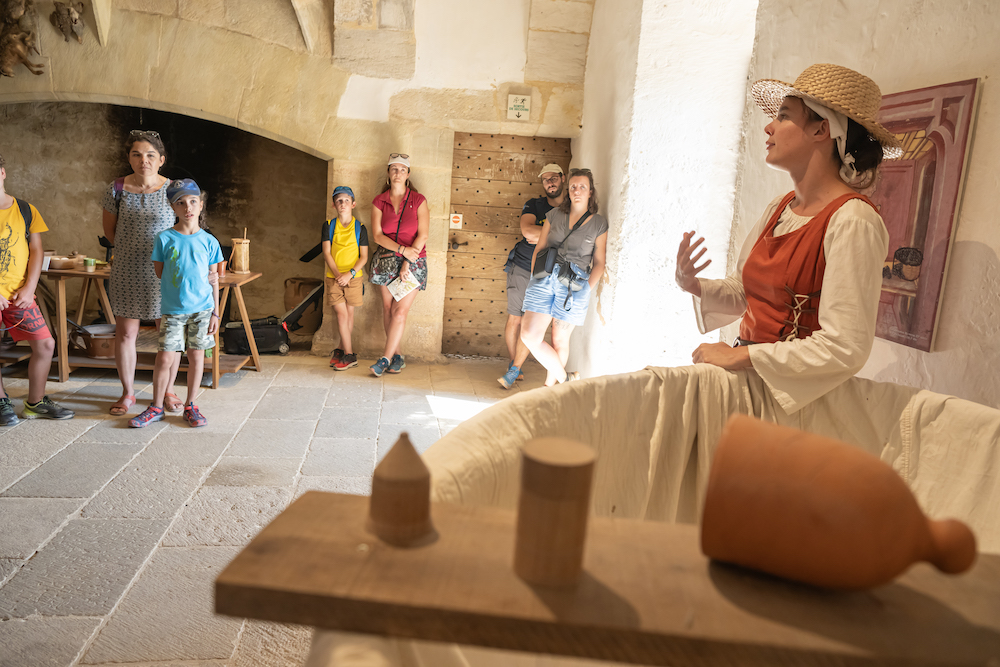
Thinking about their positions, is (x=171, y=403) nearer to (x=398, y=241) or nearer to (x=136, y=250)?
(x=136, y=250)

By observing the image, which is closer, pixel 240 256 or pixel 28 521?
pixel 28 521

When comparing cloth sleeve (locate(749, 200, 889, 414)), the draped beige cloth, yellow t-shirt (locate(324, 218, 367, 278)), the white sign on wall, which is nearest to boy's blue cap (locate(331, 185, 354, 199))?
yellow t-shirt (locate(324, 218, 367, 278))

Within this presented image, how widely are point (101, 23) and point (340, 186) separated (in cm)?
207

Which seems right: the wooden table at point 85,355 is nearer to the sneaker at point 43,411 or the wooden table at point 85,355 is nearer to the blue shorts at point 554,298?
the sneaker at point 43,411

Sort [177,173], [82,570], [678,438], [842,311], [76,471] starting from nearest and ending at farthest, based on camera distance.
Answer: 1. [842,311]
2. [678,438]
3. [82,570]
4. [76,471]
5. [177,173]

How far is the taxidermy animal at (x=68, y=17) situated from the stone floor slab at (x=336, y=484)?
13.5 ft

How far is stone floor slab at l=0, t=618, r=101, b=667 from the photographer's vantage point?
6.04 ft

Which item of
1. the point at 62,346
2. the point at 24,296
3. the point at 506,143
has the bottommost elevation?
the point at 62,346

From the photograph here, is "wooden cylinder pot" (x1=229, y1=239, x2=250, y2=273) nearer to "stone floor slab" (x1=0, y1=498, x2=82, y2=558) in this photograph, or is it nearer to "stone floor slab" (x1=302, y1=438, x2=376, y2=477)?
"stone floor slab" (x1=302, y1=438, x2=376, y2=477)

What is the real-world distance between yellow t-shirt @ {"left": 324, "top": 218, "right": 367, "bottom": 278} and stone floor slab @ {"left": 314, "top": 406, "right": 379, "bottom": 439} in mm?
1509

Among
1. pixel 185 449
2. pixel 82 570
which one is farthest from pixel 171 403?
pixel 82 570

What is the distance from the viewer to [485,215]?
19.4 ft

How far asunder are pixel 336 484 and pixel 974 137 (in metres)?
2.75

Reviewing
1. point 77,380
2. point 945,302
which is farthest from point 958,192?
point 77,380
